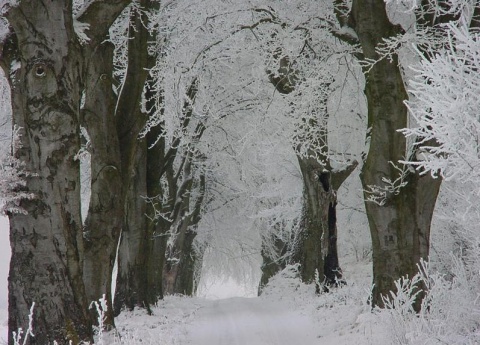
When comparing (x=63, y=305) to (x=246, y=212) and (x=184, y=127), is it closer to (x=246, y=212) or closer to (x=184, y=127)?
(x=184, y=127)

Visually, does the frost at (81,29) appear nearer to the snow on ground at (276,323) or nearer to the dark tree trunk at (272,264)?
the snow on ground at (276,323)

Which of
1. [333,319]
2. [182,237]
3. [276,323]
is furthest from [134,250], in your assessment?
[182,237]

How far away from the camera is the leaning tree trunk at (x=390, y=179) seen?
809 centimetres

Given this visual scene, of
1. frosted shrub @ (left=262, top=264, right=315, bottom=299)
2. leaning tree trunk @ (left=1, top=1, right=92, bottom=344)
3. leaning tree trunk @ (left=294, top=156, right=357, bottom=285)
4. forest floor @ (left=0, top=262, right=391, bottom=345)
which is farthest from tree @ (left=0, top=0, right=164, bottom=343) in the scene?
frosted shrub @ (left=262, top=264, right=315, bottom=299)

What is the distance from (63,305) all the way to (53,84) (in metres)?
2.40

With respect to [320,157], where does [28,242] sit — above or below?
below

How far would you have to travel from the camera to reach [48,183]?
6.20 metres

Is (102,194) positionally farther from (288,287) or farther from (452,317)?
(288,287)

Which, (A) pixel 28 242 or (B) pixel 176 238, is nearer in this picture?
(A) pixel 28 242

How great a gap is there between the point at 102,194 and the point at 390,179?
14.4 feet

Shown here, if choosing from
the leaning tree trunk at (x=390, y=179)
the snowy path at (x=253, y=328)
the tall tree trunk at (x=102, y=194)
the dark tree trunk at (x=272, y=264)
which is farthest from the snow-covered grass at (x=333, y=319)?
the dark tree trunk at (x=272, y=264)

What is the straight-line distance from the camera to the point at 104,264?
8750 mm

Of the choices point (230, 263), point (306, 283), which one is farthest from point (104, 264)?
point (230, 263)

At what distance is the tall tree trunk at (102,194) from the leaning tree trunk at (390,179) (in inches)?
154
